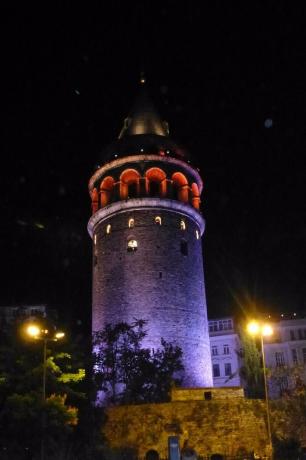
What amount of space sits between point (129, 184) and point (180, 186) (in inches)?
133

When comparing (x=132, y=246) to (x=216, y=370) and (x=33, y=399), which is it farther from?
(x=216, y=370)

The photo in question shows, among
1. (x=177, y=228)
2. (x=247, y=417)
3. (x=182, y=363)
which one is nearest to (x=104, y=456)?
(x=247, y=417)

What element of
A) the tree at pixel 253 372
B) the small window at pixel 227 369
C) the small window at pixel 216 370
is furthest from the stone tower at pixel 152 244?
the small window at pixel 216 370

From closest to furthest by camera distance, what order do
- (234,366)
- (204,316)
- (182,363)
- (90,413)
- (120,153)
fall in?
(90,413)
(182,363)
(204,316)
(120,153)
(234,366)

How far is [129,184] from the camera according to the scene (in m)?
36.3

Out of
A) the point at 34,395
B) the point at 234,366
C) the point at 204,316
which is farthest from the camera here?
the point at 234,366

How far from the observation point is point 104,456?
22453 millimetres

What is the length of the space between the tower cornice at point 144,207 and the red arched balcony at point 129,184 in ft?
2.39

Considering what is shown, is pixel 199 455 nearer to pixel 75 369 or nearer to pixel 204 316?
pixel 75 369

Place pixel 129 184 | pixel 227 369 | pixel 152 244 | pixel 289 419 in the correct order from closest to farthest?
1. pixel 289 419
2. pixel 152 244
3. pixel 129 184
4. pixel 227 369

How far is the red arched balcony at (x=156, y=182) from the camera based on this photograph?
35.7m

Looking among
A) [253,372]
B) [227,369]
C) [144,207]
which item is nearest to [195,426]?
[253,372]

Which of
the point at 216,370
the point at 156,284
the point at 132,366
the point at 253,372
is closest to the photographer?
the point at 132,366

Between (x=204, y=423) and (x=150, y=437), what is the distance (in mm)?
2447
